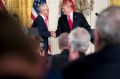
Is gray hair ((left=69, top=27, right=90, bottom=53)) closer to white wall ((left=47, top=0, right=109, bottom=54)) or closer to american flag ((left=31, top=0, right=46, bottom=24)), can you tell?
american flag ((left=31, top=0, right=46, bottom=24))

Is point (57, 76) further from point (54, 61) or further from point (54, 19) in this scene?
point (54, 19)

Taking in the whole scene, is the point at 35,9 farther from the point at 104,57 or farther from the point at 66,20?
the point at 104,57

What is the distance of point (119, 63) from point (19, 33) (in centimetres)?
140

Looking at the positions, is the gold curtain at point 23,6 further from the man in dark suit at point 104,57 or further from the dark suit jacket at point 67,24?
the man in dark suit at point 104,57

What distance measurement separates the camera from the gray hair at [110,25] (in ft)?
9.23

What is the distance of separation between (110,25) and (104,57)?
27 cm

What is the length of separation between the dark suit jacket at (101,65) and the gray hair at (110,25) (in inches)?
4.3

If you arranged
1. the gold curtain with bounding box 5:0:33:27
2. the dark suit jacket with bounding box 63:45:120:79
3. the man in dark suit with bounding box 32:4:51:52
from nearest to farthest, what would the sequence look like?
the dark suit jacket with bounding box 63:45:120:79 < the man in dark suit with bounding box 32:4:51:52 < the gold curtain with bounding box 5:0:33:27

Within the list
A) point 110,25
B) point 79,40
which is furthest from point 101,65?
point 79,40

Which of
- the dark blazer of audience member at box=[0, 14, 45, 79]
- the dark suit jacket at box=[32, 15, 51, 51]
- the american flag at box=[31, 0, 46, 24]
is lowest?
the dark suit jacket at box=[32, 15, 51, 51]

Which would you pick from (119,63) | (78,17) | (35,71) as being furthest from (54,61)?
(78,17)

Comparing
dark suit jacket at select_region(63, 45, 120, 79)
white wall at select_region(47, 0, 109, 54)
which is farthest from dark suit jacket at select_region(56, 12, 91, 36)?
dark suit jacket at select_region(63, 45, 120, 79)

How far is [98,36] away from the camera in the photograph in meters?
2.95

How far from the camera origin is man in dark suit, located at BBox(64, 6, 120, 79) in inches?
105
